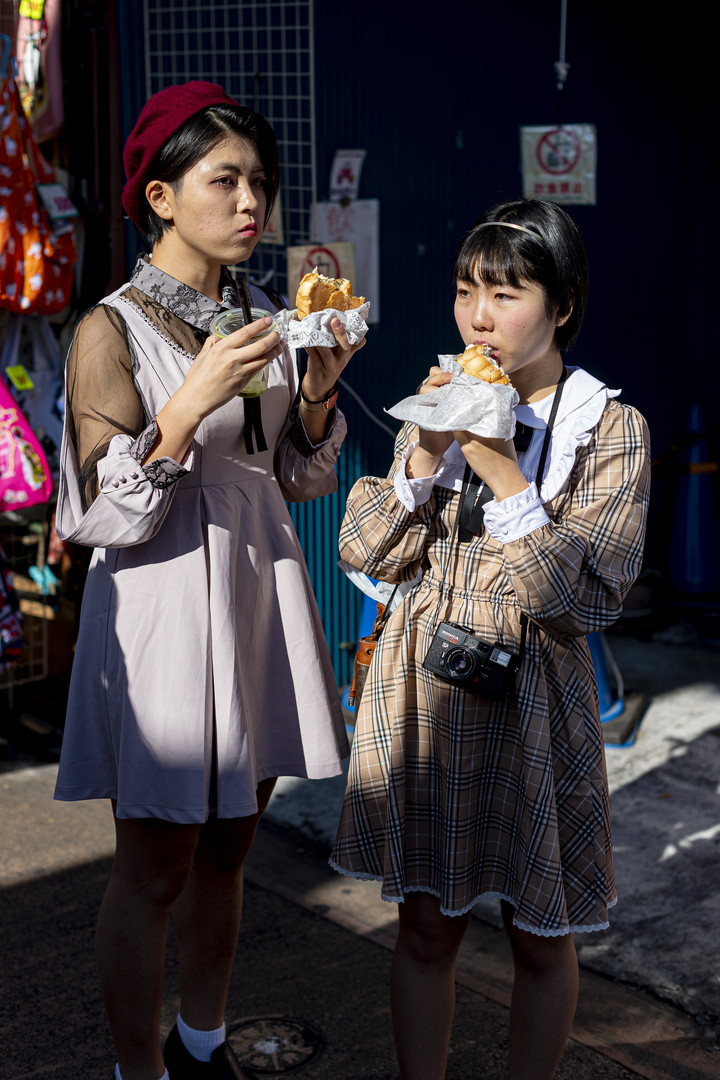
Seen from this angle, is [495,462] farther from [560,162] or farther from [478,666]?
[560,162]

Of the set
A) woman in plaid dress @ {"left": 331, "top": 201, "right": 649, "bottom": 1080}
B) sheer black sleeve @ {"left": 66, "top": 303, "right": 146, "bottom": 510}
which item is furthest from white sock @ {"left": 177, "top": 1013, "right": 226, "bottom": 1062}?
sheer black sleeve @ {"left": 66, "top": 303, "right": 146, "bottom": 510}

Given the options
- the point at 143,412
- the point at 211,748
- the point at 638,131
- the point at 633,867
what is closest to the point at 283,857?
the point at 633,867

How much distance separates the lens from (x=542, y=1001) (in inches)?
82.0

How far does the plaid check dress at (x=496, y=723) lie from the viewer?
2002 millimetres

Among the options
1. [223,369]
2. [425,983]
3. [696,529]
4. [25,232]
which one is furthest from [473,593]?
[696,529]

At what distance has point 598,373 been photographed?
6.41 metres

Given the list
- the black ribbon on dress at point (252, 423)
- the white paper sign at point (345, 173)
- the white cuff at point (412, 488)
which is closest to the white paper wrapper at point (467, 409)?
the white cuff at point (412, 488)

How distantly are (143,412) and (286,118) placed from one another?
2.88 metres

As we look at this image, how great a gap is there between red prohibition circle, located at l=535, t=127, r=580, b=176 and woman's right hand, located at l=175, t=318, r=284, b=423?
4.18 m

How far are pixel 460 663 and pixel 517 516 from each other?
1.06ft

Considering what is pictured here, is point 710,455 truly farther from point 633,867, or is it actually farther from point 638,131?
point 633,867

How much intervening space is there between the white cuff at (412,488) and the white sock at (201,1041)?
1.34m

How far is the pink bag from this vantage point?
12.6ft

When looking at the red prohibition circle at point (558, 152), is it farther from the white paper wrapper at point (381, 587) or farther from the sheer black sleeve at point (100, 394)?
the sheer black sleeve at point (100, 394)
